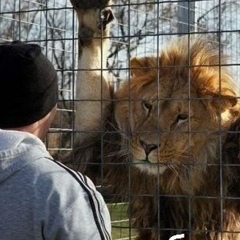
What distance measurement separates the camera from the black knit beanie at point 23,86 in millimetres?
1646

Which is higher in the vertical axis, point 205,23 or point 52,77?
point 205,23

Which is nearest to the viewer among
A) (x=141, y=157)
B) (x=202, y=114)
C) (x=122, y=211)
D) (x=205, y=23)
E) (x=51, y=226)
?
(x=51, y=226)

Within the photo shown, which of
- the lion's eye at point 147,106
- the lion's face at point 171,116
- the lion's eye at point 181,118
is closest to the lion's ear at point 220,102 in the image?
the lion's face at point 171,116

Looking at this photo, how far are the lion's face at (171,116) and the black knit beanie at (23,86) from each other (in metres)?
1.67

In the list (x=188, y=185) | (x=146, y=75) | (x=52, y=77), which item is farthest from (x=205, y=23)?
(x=52, y=77)

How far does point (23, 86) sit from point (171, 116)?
76.7 inches

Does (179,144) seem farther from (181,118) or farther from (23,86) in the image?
(23,86)

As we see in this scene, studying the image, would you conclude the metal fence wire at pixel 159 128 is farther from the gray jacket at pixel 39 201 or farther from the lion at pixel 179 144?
the gray jacket at pixel 39 201

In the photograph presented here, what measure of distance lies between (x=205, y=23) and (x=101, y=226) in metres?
3.33

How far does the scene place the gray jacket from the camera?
1.51 m

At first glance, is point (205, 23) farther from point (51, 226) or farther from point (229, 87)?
point (51, 226)

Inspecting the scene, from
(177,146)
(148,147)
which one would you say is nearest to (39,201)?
(148,147)

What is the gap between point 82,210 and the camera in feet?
5.02

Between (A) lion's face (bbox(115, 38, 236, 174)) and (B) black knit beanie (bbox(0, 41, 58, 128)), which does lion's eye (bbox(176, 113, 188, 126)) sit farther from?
(B) black knit beanie (bbox(0, 41, 58, 128))
